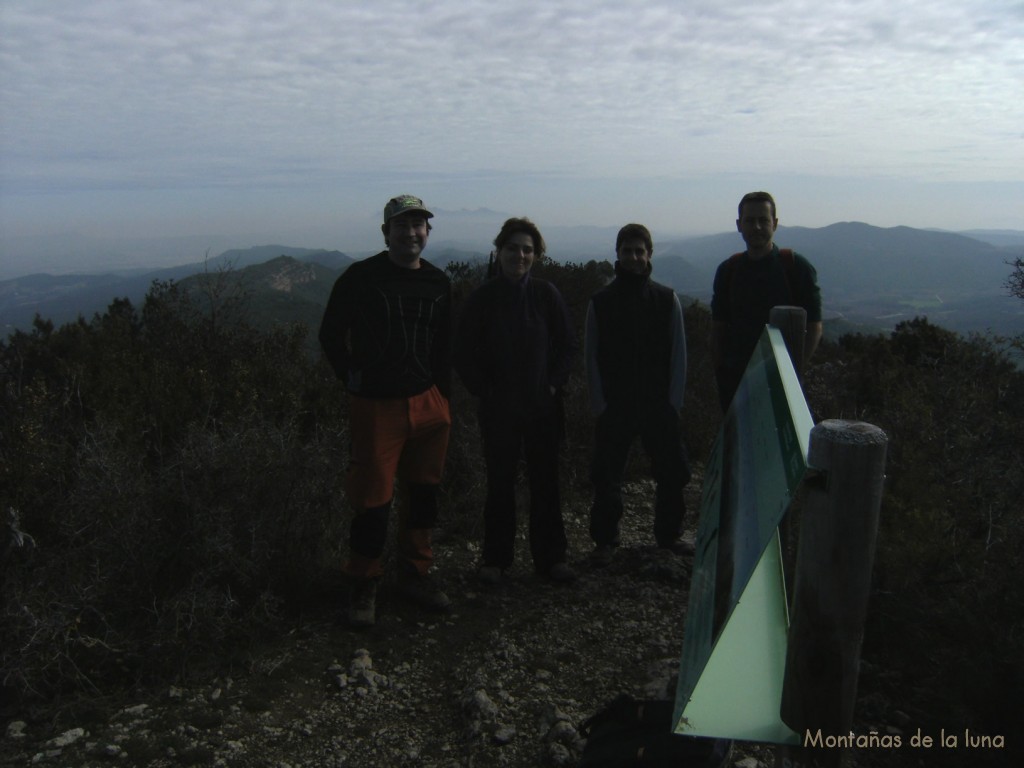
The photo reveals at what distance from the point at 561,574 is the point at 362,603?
1179 millimetres

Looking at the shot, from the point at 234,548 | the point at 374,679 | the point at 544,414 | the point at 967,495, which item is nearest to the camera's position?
the point at 374,679

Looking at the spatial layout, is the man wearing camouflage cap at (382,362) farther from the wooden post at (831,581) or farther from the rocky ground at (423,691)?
the wooden post at (831,581)

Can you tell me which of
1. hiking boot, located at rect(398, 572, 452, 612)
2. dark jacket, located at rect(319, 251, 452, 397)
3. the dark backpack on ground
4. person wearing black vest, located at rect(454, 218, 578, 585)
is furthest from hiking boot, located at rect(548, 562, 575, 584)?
the dark backpack on ground

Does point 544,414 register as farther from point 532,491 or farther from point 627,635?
point 627,635

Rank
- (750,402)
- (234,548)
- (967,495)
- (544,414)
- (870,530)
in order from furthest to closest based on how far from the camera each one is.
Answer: (967,495) → (544,414) → (234,548) → (750,402) → (870,530)

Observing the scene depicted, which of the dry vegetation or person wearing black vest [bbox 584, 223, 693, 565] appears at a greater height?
person wearing black vest [bbox 584, 223, 693, 565]

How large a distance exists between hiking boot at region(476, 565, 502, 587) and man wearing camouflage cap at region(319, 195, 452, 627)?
0.68m

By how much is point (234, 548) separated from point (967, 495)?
422 centimetres

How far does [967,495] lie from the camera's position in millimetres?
4246

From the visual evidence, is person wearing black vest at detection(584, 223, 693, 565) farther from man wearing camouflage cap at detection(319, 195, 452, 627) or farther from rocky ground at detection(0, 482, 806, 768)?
man wearing camouflage cap at detection(319, 195, 452, 627)

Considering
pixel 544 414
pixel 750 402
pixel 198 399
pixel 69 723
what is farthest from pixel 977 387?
pixel 69 723

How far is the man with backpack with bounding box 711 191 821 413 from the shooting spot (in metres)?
3.88

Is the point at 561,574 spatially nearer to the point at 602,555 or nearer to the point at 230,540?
the point at 602,555

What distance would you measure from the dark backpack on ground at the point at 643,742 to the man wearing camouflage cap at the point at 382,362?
1.53m
